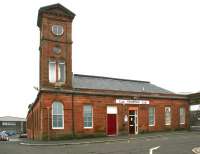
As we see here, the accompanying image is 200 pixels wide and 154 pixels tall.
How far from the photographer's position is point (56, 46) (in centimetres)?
3616

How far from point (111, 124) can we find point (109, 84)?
620cm

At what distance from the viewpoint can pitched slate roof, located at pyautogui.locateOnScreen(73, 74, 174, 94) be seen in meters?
40.1

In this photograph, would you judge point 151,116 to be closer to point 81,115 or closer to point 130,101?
point 130,101

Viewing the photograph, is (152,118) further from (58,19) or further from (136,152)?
(136,152)

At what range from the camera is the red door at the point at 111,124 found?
125 feet

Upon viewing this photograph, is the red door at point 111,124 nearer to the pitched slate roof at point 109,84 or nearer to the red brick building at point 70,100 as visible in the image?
the red brick building at point 70,100

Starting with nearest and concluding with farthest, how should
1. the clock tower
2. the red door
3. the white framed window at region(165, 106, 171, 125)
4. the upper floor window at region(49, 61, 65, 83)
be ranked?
the clock tower
the upper floor window at region(49, 61, 65, 83)
the red door
the white framed window at region(165, 106, 171, 125)

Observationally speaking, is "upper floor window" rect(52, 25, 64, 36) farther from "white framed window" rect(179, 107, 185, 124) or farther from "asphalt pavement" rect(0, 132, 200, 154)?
"white framed window" rect(179, 107, 185, 124)

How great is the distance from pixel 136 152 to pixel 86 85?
20.9 meters

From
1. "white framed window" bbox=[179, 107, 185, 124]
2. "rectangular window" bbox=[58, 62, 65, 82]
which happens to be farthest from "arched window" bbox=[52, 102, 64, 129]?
"white framed window" bbox=[179, 107, 185, 124]

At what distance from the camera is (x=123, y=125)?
3903 cm

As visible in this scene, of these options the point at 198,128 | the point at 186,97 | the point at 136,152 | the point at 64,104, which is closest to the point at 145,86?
the point at 186,97

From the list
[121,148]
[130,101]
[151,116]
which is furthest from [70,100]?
[121,148]

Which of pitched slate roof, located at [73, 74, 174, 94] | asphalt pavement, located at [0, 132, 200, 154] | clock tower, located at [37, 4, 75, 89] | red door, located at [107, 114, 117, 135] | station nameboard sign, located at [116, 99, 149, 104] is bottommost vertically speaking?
asphalt pavement, located at [0, 132, 200, 154]
